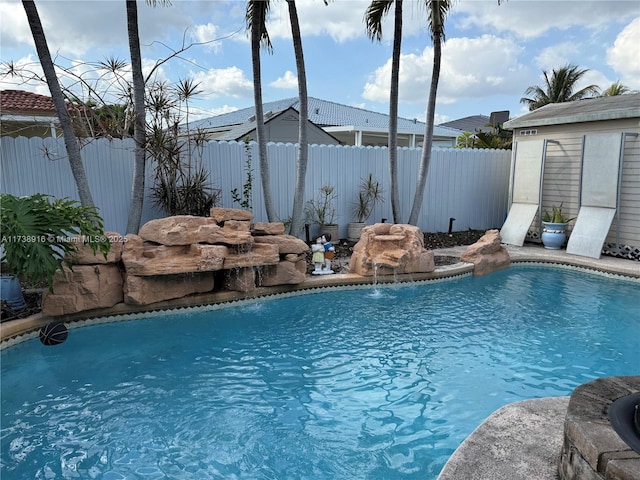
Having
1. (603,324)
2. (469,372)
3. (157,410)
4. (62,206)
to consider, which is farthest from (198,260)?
(603,324)

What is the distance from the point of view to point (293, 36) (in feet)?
24.0

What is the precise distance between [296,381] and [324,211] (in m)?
5.21

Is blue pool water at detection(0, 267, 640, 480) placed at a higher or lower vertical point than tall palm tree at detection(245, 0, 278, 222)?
lower

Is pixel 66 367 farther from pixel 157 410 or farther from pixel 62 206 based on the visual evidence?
pixel 62 206

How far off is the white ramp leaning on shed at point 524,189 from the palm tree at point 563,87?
15.7 meters

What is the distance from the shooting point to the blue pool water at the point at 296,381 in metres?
2.99

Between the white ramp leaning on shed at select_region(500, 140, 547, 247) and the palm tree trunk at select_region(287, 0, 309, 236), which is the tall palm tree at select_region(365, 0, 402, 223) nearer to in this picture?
the palm tree trunk at select_region(287, 0, 309, 236)

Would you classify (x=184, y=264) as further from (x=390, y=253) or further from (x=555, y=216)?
(x=555, y=216)

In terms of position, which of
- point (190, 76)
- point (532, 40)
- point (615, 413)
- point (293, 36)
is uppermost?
point (532, 40)

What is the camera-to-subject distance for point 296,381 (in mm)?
4051

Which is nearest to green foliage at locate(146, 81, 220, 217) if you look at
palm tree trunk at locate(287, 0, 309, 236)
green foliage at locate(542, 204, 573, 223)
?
palm tree trunk at locate(287, 0, 309, 236)

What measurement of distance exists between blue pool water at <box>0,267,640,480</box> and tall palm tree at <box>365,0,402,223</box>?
10.2ft

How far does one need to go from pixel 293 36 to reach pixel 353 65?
214 inches

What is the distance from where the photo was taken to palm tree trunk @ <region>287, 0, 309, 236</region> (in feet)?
23.8
